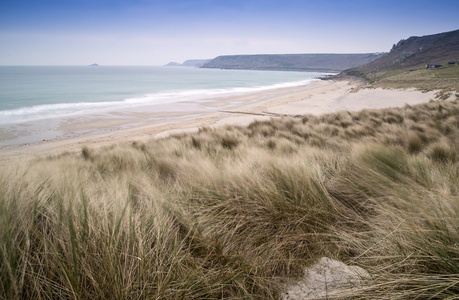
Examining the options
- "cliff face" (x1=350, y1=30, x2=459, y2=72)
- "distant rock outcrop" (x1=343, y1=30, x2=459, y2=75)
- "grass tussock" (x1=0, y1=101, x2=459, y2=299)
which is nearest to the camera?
"grass tussock" (x1=0, y1=101, x2=459, y2=299)

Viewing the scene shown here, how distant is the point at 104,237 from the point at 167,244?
0.39 m

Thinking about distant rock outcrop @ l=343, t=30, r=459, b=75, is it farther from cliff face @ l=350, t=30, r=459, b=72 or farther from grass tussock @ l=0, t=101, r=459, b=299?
grass tussock @ l=0, t=101, r=459, b=299

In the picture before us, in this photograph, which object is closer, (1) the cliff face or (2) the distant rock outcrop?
(2) the distant rock outcrop

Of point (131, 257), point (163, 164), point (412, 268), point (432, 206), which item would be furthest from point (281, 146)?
point (131, 257)

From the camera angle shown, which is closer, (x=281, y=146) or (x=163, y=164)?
(x=163, y=164)

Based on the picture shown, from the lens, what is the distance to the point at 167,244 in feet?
5.10

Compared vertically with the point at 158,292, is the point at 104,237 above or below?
above

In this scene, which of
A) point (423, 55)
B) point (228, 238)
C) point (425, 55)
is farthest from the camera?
point (423, 55)

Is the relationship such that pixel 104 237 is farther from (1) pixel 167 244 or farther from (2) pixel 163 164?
(2) pixel 163 164

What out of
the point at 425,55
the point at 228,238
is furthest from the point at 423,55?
the point at 228,238

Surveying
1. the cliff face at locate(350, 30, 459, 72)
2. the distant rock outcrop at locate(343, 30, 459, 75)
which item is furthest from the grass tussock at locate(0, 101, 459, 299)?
the cliff face at locate(350, 30, 459, 72)

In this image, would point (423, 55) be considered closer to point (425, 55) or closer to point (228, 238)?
point (425, 55)

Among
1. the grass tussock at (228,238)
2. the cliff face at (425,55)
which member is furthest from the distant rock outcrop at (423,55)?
the grass tussock at (228,238)

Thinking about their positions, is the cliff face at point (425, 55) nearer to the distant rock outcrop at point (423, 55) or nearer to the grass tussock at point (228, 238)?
the distant rock outcrop at point (423, 55)
